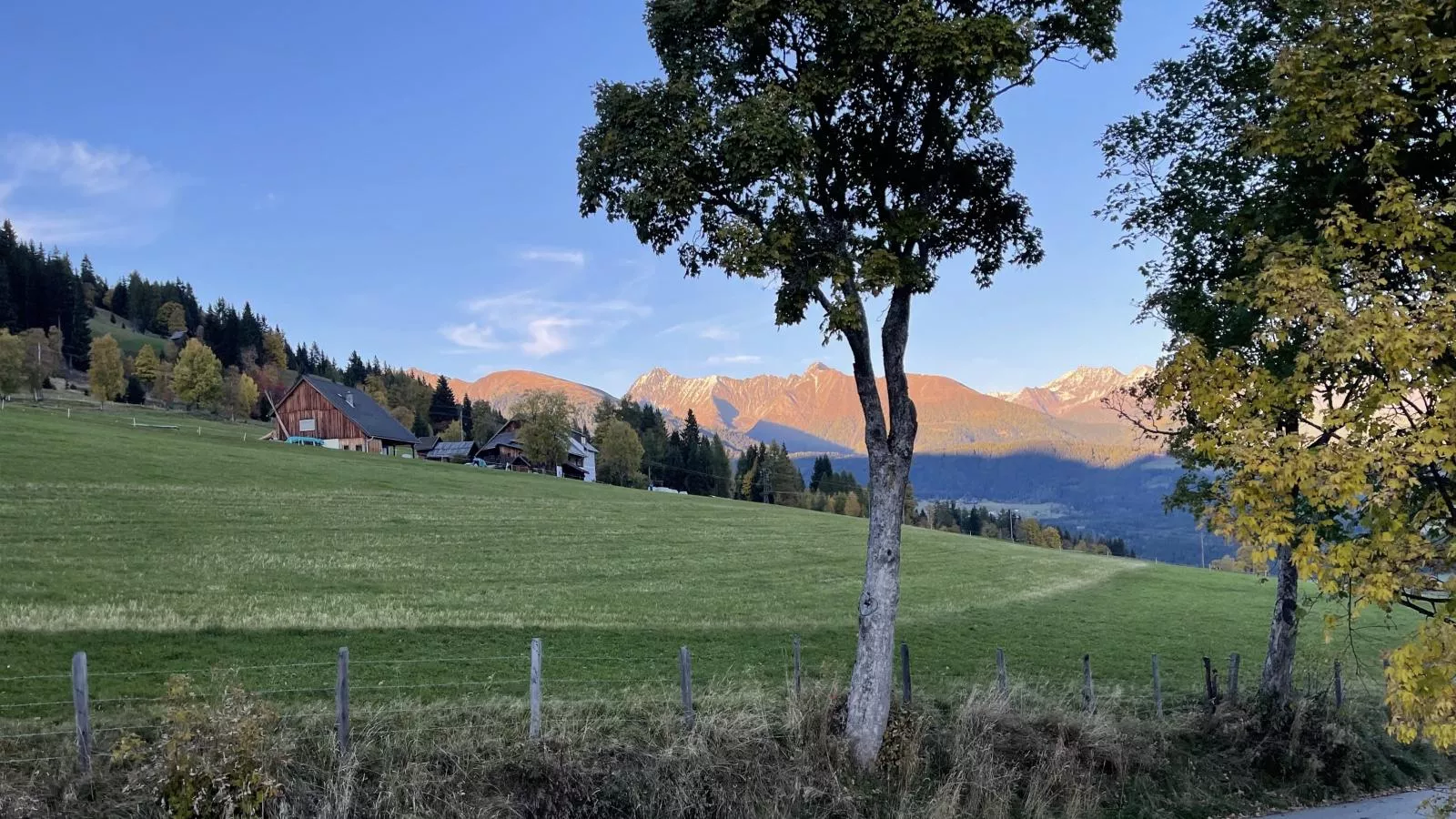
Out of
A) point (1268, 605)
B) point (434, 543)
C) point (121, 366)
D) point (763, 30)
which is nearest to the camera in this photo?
point (763, 30)

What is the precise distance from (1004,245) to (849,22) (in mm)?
5293

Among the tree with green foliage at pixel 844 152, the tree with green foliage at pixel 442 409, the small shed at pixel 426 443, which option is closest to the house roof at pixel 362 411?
the small shed at pixel 426 443

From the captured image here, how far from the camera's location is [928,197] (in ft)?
46.3

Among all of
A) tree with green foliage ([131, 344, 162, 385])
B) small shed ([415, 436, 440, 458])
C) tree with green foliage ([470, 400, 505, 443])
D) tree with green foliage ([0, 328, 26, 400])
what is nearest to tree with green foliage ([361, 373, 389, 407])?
small shed ([415, 436, 440, 458])

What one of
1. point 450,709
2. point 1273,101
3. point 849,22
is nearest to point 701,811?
point 450,709

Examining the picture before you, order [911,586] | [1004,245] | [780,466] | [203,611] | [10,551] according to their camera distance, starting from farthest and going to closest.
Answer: [780,466], [911,586], [10,551], [203,611], [1004,245]

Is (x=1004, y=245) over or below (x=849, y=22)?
below

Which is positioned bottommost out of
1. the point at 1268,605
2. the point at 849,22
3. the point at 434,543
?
the point at 1268,605

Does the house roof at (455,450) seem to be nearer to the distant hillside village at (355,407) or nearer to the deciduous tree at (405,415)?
the distant hillside village at (355,407)

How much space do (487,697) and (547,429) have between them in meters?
86.9

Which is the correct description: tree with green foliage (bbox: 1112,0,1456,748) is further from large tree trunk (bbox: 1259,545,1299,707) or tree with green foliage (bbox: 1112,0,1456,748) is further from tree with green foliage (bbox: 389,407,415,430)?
tree with green foliage (bbox: 389,407,415,430)

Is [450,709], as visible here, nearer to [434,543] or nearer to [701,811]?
[701,811]

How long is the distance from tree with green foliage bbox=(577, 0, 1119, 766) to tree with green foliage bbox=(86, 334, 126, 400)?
125 metres

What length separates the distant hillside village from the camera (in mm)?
100750
